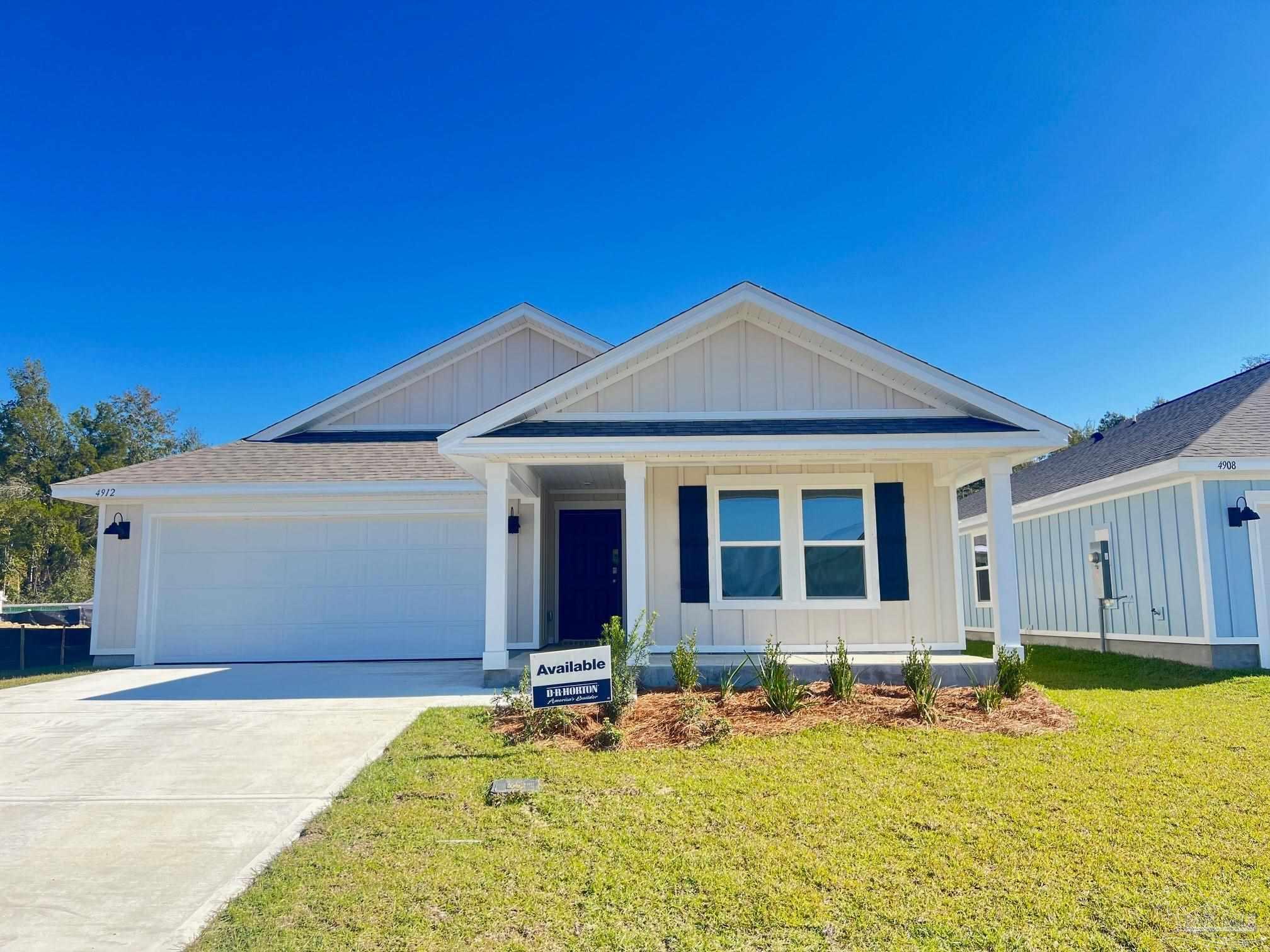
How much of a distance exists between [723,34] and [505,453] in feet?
28.1

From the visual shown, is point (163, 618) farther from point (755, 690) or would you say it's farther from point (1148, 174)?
point (1148, 174)

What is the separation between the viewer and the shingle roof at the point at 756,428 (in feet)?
28.3

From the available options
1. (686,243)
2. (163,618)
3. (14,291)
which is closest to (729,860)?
(163,618)

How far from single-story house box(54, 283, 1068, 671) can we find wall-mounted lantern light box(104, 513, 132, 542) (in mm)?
27

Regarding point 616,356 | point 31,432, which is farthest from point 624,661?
Answer: point 31,432

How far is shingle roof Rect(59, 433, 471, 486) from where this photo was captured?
1143 cm

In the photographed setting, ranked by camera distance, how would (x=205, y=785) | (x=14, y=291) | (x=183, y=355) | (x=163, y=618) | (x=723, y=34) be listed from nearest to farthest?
(x=205, y=785) < (x=163, y=618) < (x=723, y=34) < (x=14, y=291) < (x=183, y=355)

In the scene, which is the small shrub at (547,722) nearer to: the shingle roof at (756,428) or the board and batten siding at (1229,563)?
the shingle roof at (756,428)

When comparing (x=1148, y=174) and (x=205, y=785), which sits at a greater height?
(x=1148, y=174)

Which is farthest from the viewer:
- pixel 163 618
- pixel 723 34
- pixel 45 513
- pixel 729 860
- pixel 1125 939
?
pixel 45 513

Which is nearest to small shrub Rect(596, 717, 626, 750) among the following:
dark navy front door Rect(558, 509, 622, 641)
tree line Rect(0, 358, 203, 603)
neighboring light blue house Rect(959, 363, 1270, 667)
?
dark navy front door Rect(558, 509, 622, 641)

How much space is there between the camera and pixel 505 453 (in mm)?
8547

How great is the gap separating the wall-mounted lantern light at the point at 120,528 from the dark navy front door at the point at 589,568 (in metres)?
6.46

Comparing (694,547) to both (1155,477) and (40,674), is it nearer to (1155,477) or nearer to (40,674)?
(1155,477)
